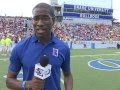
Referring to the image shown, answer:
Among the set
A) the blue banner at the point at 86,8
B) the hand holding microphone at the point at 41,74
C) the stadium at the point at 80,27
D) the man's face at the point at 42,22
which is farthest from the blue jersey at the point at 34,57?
the blue banner at the point at 86,8

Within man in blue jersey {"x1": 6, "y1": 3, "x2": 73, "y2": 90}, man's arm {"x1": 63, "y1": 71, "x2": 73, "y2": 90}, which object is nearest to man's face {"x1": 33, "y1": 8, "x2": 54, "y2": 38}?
man in blue jersey {"x1": 6, "y1": 3, "x2": 73, "y2": 90}

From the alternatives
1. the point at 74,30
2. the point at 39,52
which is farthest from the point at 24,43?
the point at 74,30

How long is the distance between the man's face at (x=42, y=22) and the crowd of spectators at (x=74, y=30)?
131 feet

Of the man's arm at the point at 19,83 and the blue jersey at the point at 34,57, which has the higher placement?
the blue jersey at the point at 34,57

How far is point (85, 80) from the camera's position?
12836mm

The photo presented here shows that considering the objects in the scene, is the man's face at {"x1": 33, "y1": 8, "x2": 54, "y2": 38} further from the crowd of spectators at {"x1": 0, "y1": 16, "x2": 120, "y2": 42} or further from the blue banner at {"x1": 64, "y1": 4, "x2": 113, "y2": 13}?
the blue banner at {"x1": 64, "y1": 4, "x2": 113, "y2": 13}

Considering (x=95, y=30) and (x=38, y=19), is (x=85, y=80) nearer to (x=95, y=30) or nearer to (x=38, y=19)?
(x=38, y=19)

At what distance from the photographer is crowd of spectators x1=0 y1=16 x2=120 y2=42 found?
148ft

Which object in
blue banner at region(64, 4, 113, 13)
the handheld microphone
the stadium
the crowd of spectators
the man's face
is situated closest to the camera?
the handheld microphone

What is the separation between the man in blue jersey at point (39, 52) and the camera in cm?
310

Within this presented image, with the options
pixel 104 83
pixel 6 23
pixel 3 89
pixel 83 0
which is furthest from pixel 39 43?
pixel 83 0

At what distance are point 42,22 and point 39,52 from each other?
0.30 meters

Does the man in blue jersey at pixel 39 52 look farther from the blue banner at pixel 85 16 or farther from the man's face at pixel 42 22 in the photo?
the blue banner at pixel 85 16

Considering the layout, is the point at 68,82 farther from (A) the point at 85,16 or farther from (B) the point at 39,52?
(A) the point at 85,16
